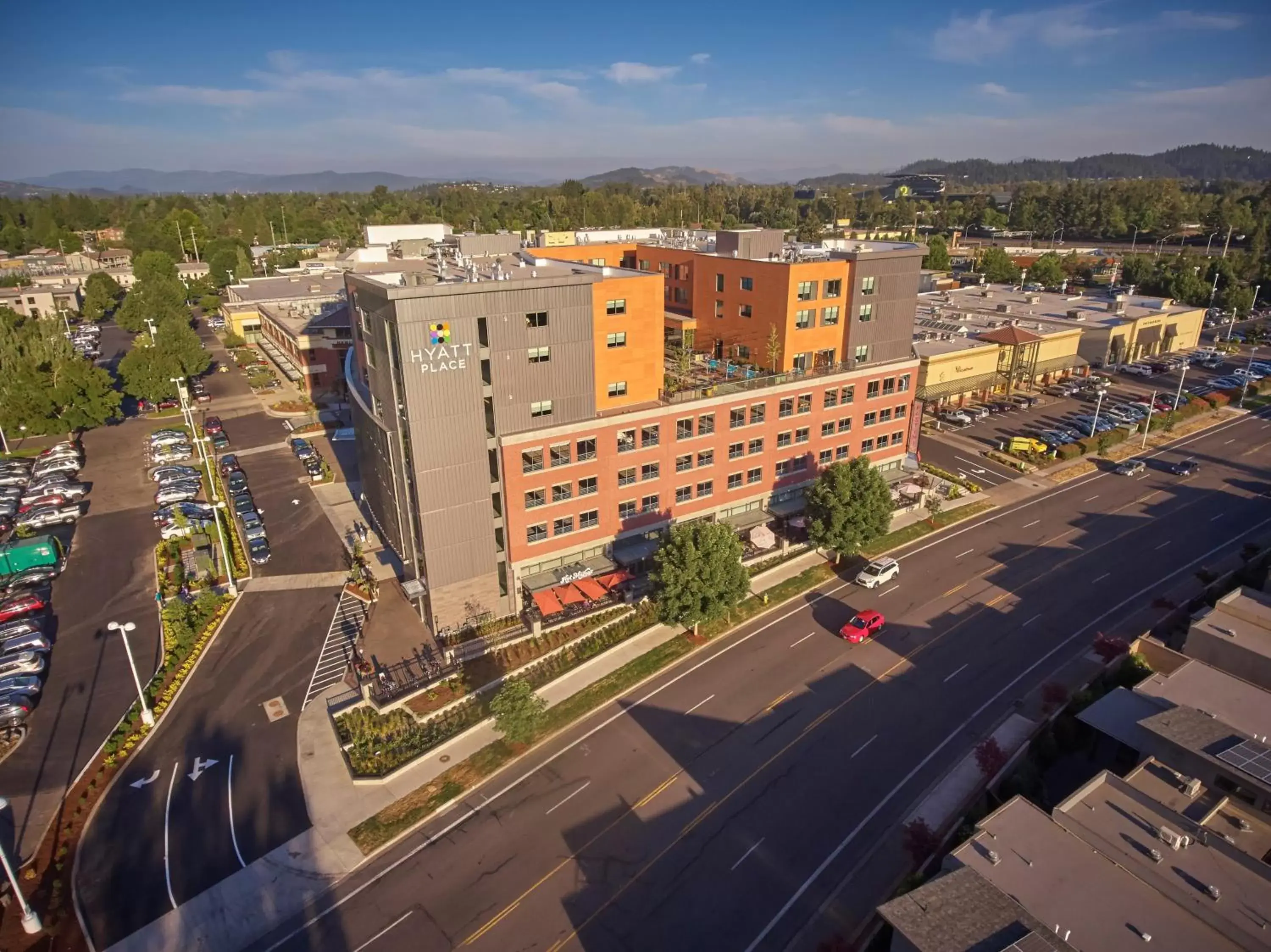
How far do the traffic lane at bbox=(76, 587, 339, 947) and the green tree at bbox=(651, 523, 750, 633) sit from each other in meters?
22.4

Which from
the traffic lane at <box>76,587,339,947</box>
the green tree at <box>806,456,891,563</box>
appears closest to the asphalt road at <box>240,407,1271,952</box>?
the green tree at <box>806,456,891,563</box>

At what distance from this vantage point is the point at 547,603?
46.8 metres

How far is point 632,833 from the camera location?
3312cm

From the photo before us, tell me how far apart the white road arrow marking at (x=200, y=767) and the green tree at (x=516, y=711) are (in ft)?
48.4

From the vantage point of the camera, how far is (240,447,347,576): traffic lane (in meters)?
56.5

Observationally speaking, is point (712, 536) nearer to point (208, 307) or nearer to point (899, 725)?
point (899, 725)

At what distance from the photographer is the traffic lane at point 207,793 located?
3056 cm

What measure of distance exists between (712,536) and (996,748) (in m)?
18.8

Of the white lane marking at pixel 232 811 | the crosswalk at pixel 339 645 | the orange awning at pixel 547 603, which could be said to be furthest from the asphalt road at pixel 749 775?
the crosswalk at pixel 339 645

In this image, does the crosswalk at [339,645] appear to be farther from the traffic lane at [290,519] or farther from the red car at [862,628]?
the red car at [862,628]

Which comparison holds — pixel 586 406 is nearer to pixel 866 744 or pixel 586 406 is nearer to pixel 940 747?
pixel 866 744

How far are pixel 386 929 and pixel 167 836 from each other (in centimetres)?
1212

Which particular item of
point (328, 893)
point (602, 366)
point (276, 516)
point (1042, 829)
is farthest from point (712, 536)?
point (276, 516)

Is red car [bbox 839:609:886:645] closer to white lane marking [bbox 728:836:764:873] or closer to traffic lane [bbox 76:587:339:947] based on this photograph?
white lane marking [bbox 728:836:764:873]
